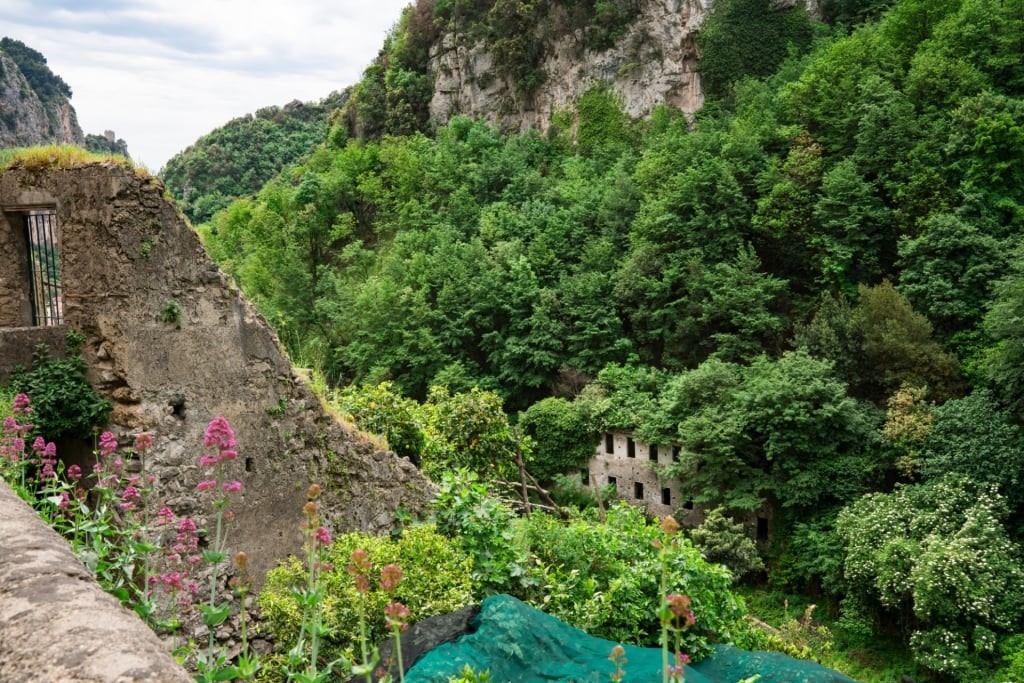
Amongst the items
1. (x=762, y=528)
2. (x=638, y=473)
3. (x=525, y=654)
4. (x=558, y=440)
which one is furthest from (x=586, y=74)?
(x=525, y=654)

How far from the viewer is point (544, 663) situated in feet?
20.5

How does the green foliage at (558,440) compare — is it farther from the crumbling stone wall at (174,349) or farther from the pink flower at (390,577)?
the pink flower at (390,577)

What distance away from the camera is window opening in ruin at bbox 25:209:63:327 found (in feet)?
28.8

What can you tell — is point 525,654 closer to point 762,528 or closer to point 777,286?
point 762,528

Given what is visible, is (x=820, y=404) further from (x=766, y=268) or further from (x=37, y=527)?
(x=37, y=527)

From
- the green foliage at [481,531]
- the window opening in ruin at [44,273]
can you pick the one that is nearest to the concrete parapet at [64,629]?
the green foliage at [481,531]

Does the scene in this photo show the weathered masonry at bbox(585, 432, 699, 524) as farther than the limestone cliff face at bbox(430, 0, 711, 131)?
No

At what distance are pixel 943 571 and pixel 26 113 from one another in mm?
66410

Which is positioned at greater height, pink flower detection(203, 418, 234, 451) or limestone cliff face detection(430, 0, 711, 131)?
limestone cliff face detection(430, 0, 711, 131)

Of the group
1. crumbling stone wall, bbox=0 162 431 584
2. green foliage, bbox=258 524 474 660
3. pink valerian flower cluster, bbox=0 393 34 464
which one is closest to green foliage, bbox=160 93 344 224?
crumbling stone wall, bbox=0 162 431 584

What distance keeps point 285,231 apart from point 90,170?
34036mm

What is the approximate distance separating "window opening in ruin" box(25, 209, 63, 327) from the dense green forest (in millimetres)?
4939

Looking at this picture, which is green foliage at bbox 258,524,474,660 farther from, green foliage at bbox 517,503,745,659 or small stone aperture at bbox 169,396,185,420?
small stone aperture at bbox 169,396,185,420

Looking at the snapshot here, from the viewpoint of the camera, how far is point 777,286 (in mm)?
27422
